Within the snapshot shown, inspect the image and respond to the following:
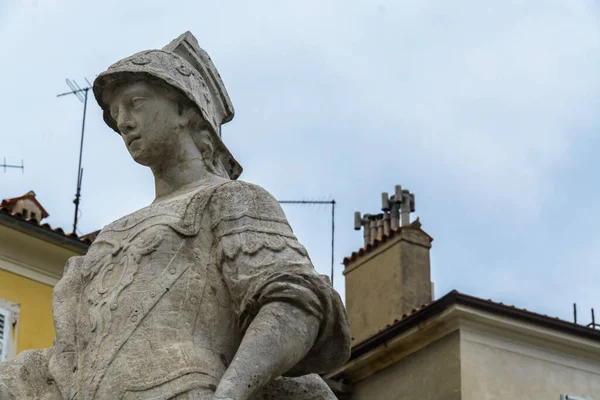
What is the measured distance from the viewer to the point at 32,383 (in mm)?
7930

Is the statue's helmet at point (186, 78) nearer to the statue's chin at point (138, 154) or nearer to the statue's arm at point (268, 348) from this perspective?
the statue's chin at point (138, 154)

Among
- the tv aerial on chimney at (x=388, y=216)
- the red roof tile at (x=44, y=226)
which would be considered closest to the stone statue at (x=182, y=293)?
the red roof tile at (x=44, y=226)

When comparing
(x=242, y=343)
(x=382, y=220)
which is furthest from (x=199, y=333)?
(x=382, y=220)

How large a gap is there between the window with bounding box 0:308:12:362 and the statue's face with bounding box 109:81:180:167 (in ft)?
46.8

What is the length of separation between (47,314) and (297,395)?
15602mm

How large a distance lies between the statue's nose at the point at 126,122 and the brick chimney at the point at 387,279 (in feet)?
65.3

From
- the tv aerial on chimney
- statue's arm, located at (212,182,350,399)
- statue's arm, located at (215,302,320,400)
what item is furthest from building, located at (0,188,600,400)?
statue's arm, located at (215,302,320,400)

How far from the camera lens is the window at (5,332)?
22.5m

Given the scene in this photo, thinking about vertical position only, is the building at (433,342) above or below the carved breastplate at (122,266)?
above

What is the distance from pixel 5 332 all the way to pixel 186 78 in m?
14.7

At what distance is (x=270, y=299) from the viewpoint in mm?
7598

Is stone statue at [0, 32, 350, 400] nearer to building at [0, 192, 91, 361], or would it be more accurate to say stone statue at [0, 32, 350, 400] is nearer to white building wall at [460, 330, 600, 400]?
building at [0, 192, 91, 361]

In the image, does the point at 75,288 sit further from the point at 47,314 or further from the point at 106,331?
the point at 47,314

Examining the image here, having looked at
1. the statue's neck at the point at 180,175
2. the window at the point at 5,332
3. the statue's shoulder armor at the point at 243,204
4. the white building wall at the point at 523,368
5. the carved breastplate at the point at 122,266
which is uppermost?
the white building wall at the point at 523,368
